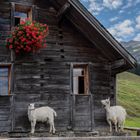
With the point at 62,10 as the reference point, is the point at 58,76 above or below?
below

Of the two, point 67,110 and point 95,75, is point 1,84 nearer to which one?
point 67,110

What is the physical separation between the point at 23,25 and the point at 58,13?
1847mm

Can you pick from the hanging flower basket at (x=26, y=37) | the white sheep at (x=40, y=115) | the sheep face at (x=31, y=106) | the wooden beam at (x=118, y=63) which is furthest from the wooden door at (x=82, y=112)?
the hanging flower basket at (x=26, y=37)

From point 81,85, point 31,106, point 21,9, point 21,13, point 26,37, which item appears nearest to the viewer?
point 31,106

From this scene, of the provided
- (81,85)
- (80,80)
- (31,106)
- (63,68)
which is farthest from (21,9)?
(31,106)

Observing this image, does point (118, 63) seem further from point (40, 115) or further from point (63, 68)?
point (40, 115)

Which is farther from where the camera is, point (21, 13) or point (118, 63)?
point (21, 13)

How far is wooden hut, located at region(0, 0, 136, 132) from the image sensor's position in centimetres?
1430

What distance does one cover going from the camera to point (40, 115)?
14.1 m

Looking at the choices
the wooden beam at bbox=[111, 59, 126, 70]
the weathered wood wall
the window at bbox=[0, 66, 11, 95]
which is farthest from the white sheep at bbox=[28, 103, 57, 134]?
the wooden beam at bbox=[111, 59, 126, 70]

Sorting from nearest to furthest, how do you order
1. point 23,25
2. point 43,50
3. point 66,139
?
point 66,139 → point 23,25 → point 43,50

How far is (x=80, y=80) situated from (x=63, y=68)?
3.34 ft

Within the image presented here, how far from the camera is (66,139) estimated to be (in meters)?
8.59

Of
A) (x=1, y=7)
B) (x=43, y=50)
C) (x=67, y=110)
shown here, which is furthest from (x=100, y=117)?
(x=1, y=7)
